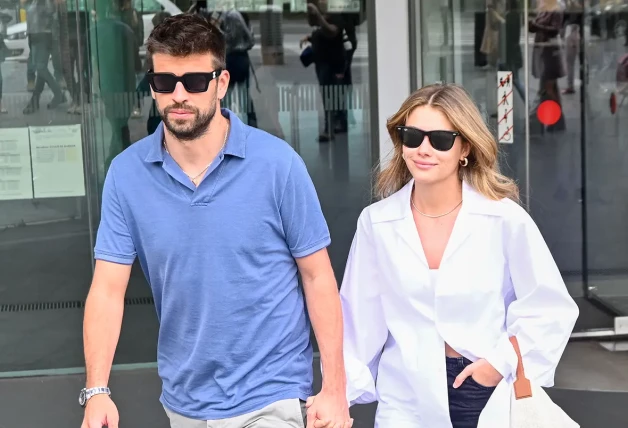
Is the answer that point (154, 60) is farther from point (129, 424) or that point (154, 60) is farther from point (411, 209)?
point (129, 424)

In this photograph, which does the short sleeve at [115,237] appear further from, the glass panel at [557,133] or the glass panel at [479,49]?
the glass panel at [557,133]

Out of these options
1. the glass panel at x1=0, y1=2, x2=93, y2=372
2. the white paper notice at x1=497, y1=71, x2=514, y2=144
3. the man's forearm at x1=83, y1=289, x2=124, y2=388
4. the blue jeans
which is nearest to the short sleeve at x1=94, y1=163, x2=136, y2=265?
the man's forearm at x1=83, y1=289, x2=124, y2=388

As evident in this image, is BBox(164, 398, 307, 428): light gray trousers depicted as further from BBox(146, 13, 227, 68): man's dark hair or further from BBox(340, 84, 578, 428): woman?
BBox(146, 13, 227, 68): man's dark hair

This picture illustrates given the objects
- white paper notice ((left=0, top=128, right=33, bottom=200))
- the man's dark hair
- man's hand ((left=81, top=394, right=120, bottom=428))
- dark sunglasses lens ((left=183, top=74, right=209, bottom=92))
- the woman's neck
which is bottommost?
man's hand ((left=81, top=394, right=120, bottom=428))

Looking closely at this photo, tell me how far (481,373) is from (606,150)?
482 centimetres

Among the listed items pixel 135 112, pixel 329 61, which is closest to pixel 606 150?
pixel 329 61

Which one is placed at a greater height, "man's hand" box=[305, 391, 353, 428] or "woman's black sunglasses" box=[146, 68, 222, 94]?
"woman's black sunglasses" box=[146, 68, 222, 94]

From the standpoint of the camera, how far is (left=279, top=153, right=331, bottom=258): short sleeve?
306 cm

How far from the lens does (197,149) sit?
3.09m

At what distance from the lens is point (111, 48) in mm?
6297

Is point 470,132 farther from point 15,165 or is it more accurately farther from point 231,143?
point 15,165

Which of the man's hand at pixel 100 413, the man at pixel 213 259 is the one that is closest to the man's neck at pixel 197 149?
the man at pixel 213 259

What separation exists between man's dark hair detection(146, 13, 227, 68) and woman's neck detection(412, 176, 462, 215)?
713 mm

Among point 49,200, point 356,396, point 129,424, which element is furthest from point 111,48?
point 356,396
